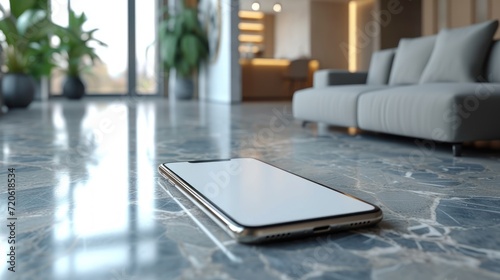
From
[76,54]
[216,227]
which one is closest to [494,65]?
[216,227]

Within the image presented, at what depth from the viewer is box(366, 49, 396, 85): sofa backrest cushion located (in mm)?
3148

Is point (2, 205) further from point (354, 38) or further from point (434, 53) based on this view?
point (354, 38)

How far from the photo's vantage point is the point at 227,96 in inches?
256

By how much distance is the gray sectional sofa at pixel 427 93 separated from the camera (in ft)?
5.93

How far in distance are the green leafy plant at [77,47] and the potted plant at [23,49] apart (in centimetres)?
60

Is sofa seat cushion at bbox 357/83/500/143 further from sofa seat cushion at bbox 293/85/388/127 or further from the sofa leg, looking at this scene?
sofa seat cushion at bbox 293/85/388/127

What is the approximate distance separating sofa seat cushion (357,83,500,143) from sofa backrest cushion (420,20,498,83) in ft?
1.47

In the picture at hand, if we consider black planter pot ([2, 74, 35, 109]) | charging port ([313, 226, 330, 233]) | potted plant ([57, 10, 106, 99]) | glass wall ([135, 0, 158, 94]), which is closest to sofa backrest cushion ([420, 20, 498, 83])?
charging port ([313, 226, 330, 233])

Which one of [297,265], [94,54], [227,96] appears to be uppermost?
[94,54]

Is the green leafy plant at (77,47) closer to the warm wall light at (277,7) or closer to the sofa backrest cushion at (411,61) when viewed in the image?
the warm wall light at (277,7)

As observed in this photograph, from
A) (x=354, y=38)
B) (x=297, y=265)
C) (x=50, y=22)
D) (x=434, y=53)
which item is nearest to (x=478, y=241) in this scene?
(x=297, y=265)

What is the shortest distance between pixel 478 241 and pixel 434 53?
2007 mm

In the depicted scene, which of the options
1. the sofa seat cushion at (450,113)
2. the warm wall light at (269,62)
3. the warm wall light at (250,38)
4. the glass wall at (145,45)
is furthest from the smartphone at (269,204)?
the warm wall light at (250,38)

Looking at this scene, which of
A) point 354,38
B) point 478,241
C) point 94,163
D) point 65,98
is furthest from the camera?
point 354,38
